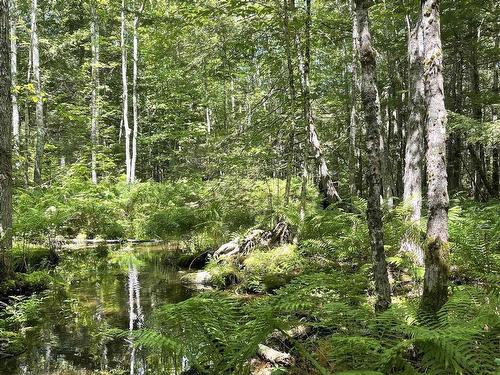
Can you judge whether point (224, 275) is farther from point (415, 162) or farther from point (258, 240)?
point (415, 162)

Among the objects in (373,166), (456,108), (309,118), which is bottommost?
(373,166)

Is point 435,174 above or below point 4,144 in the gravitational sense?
below

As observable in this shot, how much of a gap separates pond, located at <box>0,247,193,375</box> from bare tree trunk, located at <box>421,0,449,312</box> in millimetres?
3037

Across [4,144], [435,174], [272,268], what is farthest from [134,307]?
[435,174]

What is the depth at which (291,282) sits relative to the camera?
452cm

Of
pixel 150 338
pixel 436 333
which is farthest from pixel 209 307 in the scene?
pixel 436 333

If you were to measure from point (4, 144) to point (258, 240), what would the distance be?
559 cm

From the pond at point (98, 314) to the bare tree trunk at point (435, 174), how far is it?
3037 millimetres

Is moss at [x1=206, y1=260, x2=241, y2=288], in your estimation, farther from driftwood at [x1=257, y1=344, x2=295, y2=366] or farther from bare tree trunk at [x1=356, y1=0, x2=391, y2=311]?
bare tree trunk at [x1=356, y1=0, x2=391, y2=311]

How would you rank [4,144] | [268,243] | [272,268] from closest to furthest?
[4,144] < [272,268] < [268,243]

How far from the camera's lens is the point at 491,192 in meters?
17.4

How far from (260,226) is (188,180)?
8.97 meters

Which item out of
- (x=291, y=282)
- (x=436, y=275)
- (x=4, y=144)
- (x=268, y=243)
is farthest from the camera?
(x=268, y=243)

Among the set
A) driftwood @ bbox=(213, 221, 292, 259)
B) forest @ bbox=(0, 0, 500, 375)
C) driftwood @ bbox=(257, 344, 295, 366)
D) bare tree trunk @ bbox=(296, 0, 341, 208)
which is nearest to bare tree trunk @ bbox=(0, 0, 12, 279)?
forest @ bbox=(0, 0, 500, 375)
